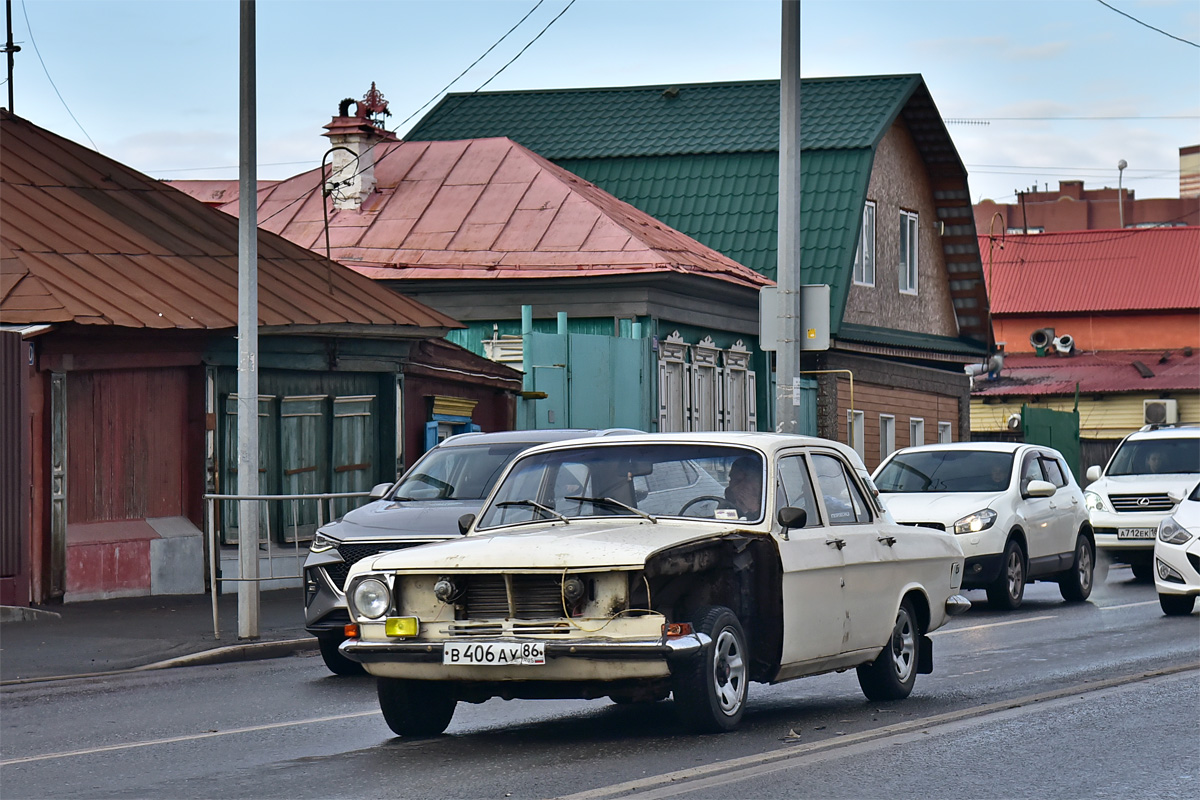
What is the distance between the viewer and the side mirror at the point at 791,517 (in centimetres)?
938

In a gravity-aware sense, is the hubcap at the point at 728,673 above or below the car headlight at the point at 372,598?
below

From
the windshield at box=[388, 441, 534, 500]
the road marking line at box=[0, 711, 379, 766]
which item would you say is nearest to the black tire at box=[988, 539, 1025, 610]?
the windshield at box=[388, 441, 534, 500]

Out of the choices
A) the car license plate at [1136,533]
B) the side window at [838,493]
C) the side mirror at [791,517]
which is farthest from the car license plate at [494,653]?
the car license plate at [1136,533]

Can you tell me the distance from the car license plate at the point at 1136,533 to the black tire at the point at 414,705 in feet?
49.5

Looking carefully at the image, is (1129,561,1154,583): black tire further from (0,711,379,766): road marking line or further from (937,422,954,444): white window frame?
(937,422,954,444): white window frame

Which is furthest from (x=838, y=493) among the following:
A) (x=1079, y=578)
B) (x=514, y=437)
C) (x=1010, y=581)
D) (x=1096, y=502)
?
(x=1096, y=502)

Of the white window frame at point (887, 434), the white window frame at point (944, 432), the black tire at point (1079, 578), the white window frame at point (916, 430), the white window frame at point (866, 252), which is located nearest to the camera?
the black tire at point (1079, 578)

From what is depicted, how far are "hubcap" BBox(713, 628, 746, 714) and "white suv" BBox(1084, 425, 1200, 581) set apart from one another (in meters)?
14.2

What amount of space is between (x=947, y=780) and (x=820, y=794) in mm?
674

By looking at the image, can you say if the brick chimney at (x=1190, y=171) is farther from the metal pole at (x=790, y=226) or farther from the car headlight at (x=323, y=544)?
the car headlight at (x=323, y=544)

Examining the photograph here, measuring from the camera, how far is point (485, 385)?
24609 millimetres

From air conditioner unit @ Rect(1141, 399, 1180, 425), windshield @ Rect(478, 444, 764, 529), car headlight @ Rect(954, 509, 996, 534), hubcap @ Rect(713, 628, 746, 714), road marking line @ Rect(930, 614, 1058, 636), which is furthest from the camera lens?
air conditioner unit @ Rect(1141, 399, 1180, 425)

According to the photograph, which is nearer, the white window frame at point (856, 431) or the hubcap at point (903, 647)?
the hubcap at point (903, 647)

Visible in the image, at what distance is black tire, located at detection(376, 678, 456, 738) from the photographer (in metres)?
9.17
